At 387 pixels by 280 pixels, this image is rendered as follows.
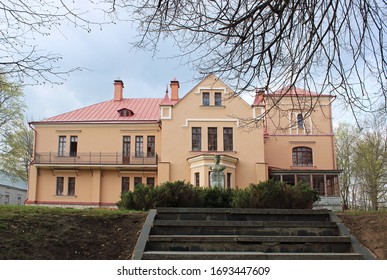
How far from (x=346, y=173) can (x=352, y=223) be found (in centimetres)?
3497

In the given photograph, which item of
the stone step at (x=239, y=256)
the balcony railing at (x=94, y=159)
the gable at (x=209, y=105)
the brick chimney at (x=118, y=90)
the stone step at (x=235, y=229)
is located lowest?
the stone step at (x=239, y=256)

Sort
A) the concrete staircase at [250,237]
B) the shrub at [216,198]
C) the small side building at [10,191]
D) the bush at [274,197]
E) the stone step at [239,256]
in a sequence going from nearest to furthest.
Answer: the stone step at [239,256]
the concrete staircase at [250,237]
the bush at [274,197]
the shrub at [216,198]
the small side building at [10,191]

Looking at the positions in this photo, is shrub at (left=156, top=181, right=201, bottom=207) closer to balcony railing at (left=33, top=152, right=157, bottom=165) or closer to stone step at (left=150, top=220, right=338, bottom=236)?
stone step at (left=150, top=220, right=338, bottom=236)

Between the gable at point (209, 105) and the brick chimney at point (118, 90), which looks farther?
the brick chimney at point (118, 90)

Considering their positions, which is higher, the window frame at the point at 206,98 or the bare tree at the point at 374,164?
the window frame at the point at 206,98

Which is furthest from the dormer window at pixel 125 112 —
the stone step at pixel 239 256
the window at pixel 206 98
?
the stone step at pixel 239 256

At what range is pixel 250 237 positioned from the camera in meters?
8.47

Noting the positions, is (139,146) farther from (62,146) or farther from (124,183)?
(62,146)

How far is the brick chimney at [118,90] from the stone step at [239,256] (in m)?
35.1

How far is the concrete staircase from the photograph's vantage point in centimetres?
766

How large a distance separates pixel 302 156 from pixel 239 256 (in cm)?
3087

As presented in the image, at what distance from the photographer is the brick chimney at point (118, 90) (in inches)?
1639

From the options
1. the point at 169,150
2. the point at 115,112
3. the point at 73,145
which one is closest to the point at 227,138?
the point at 169,150

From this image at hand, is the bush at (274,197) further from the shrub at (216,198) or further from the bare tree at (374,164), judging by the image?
the bare tree at (374,164)
